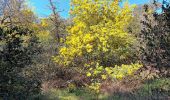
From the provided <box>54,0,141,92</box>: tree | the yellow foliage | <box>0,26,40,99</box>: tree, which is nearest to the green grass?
<box>54,0,141,92</box>: tree

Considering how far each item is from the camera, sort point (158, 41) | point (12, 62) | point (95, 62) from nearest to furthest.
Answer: point (158, 41), point (12, 62), point (95, 62)

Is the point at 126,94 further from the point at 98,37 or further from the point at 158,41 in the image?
the point at 158,41

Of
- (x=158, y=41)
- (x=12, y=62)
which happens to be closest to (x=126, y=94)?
(x=12, y=62)

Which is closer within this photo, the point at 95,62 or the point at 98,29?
the point at 98,29

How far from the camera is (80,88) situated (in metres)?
22.6

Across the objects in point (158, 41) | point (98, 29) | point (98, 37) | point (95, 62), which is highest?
point (98, 29)

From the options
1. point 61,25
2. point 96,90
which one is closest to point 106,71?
point 96,90

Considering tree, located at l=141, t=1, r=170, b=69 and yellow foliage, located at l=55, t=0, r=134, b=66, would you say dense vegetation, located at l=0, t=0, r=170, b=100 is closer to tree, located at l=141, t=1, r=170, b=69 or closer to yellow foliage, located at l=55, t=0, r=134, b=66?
yellow foliage, located at l=55, t=0, r=134, b=66

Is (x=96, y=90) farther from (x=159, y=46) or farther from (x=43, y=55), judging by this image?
(x=159, y=46)

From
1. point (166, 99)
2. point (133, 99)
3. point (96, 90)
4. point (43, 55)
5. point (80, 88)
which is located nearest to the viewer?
point (166, 99)

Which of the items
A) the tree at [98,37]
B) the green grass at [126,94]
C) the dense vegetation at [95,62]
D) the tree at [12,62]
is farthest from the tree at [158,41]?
Answer: the tree at [98,37]

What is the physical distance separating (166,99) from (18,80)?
5365mm

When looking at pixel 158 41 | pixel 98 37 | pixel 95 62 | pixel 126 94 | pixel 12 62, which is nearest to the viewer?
pixel 158 41

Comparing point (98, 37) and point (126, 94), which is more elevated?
point (98, 37)
